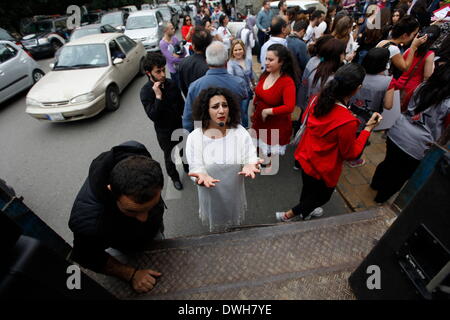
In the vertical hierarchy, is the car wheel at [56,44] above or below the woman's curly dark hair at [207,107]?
below

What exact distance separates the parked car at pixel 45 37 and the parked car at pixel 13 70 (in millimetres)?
6517

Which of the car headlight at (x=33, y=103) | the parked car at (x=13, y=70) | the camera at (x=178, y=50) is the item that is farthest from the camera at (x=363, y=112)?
the parked car at (x=13, y=70)

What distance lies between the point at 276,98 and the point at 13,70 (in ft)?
28.3

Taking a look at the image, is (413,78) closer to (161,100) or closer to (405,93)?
(405,93)

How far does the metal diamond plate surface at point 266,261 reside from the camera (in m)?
1.70

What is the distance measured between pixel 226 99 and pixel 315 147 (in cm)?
102

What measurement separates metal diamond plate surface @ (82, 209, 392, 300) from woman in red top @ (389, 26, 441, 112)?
7.26ft

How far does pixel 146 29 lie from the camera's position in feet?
35.3

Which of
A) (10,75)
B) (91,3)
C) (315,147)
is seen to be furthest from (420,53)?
(91,3)

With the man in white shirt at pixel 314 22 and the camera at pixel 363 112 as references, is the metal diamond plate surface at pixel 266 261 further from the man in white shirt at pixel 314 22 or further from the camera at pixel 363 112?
the man in white shirt at pixel 314 22

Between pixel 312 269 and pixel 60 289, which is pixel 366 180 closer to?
A: pixel 312 269

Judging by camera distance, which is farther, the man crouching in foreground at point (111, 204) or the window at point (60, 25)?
the window at point (60, 25)

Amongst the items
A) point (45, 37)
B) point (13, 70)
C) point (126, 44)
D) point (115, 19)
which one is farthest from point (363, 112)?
point (45, 37)

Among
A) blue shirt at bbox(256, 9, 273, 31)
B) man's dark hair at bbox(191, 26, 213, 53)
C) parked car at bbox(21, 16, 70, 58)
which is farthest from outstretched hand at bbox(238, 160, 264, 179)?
parked car at bbox(21, 16, 70, 58)
